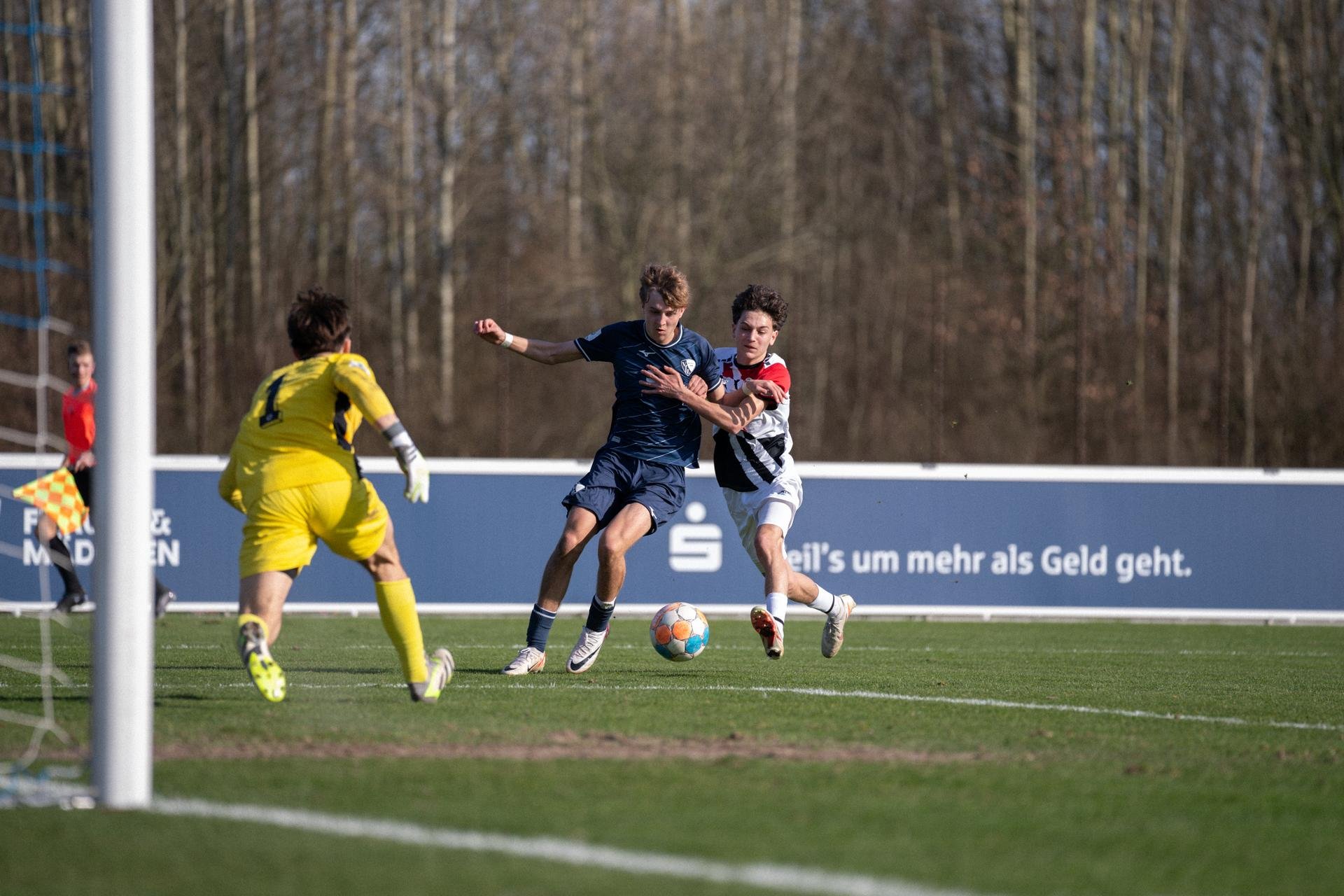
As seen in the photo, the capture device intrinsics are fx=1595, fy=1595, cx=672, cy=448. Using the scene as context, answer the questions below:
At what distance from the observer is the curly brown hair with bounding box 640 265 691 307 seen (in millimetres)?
8453

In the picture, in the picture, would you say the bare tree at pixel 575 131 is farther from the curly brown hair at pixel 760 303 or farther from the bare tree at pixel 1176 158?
the curly brown hair at pixel 760 303

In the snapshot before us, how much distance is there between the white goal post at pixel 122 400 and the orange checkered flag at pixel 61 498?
685cm

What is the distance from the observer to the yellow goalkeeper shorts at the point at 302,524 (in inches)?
255

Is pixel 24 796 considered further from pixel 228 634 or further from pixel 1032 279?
pixel 1032 279

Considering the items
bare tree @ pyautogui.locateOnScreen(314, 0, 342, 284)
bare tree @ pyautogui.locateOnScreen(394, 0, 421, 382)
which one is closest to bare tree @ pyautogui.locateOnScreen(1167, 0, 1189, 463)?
bare tree @ pyautogui.locateOnScreen(394, 0, 421, 382)

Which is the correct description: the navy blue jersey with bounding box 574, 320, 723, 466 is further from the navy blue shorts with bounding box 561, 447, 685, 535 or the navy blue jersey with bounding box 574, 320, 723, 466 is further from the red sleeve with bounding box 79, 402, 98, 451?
the red sleeve with bounding box 79, 402, 98, 451

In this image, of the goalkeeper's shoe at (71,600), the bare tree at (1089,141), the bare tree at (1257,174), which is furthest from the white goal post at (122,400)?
→ the bare tree at (1089,141)

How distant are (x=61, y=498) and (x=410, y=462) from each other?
19.6 ft

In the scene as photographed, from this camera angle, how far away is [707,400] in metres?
8.60

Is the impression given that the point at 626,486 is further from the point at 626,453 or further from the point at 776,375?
the point at 776,375

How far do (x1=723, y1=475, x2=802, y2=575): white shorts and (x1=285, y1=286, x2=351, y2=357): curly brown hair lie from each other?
3.07 metres

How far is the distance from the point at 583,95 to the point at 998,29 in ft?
32.7

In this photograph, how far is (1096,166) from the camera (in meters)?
32.9

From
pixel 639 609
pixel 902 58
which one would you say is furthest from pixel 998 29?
pixel 639 609
